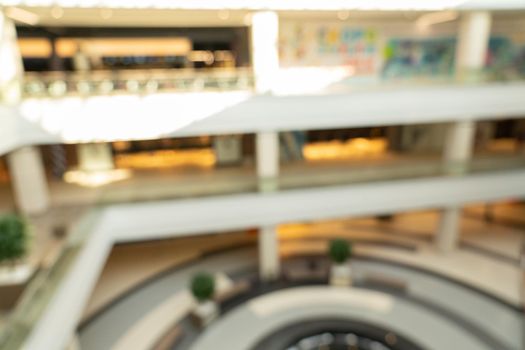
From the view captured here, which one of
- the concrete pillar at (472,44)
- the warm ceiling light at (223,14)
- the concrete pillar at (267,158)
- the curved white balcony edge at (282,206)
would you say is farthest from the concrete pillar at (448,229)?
the warm ceiling light at (223,14)

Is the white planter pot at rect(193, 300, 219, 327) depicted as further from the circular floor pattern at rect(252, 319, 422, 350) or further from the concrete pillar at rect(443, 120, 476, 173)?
the concrete pillar at rect(443, 120, 476, 173)

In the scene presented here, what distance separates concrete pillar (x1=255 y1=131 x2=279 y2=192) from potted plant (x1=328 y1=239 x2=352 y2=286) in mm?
Result: 2972

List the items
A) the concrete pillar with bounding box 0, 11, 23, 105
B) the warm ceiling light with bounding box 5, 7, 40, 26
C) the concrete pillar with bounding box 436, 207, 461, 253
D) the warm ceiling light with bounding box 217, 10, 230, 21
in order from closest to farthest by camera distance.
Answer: the warm ceiling light with bounding box 5, 7, 40, 26
the concrete pillar with bounding box 0, 11, 23, 105
the warm ceiling light with bounding box 217, 10, 230, 21
the concrete pillar with bounding box 436, 207, 461, 253

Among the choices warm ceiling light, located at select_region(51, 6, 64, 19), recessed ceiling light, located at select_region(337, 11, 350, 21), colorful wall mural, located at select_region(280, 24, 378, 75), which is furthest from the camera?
colorful wall mural, located at select_region(280, 24, 378, 75)

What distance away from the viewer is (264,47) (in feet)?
36.9

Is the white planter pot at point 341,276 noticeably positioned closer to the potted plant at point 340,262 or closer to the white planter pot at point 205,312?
the potted plant at point 340,262


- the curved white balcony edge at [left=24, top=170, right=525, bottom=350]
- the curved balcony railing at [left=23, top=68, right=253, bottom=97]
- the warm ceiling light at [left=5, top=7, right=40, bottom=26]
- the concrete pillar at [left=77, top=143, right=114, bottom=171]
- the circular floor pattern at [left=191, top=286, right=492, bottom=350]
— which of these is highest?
the warm ceiling light at [left=5, top=7, right=40, bottom=26]

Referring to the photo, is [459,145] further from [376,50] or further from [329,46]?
[329,46]

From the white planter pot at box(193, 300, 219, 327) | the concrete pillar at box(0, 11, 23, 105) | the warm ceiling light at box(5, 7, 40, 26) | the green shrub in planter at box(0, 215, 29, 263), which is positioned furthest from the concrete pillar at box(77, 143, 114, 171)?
the green shrub in planter at box(0, 215, 29, 263)

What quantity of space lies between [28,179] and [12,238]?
497 cm

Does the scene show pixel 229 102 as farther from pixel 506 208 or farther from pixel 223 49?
pixel 506 208

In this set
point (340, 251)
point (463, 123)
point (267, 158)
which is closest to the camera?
point (267, 158)

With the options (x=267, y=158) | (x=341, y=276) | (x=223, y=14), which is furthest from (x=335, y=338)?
(x=223, y=14)

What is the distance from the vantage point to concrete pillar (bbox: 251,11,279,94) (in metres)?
11.0
